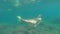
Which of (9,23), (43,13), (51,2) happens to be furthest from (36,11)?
(9,23)

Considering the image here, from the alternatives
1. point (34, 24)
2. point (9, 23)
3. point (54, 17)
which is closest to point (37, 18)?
point (34, 24)

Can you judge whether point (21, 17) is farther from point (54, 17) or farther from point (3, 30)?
point (54, 17)

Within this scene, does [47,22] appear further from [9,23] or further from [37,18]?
[9,23]

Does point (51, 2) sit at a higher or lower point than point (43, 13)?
higher

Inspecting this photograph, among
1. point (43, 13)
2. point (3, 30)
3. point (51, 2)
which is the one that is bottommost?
point (3, 30)

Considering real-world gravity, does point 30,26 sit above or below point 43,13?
below
